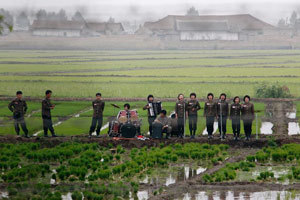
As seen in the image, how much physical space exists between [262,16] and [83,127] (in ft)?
172

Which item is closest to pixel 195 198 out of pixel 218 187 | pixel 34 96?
pixel 218 187

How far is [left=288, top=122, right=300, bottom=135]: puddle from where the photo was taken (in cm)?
2088

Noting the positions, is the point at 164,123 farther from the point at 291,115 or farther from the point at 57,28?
the point at 57,28

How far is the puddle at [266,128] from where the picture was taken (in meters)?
20.9

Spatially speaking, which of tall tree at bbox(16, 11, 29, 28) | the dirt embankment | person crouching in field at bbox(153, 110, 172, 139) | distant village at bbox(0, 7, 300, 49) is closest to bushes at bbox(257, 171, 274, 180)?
the dirt embankment

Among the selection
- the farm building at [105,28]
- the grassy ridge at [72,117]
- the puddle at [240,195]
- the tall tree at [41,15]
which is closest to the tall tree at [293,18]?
the farm building at [105,28]

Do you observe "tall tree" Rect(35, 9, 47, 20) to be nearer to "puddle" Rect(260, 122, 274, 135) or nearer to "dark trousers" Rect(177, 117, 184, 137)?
"puddle" Rect(260, 122, 274, 135)

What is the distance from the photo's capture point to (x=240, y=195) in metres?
11.8

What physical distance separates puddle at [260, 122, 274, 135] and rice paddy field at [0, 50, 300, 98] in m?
8.63

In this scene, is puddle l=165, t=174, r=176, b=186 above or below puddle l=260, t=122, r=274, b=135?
below

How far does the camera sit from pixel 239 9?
223 ft

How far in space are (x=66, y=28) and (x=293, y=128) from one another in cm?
4452

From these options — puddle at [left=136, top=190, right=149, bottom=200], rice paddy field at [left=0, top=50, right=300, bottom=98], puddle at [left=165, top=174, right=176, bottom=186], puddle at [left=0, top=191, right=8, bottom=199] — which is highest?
rice paddy field at [left=0, top=50, right=300, bottom=98]

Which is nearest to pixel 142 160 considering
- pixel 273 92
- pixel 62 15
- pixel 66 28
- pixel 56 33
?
pixel 273 92
